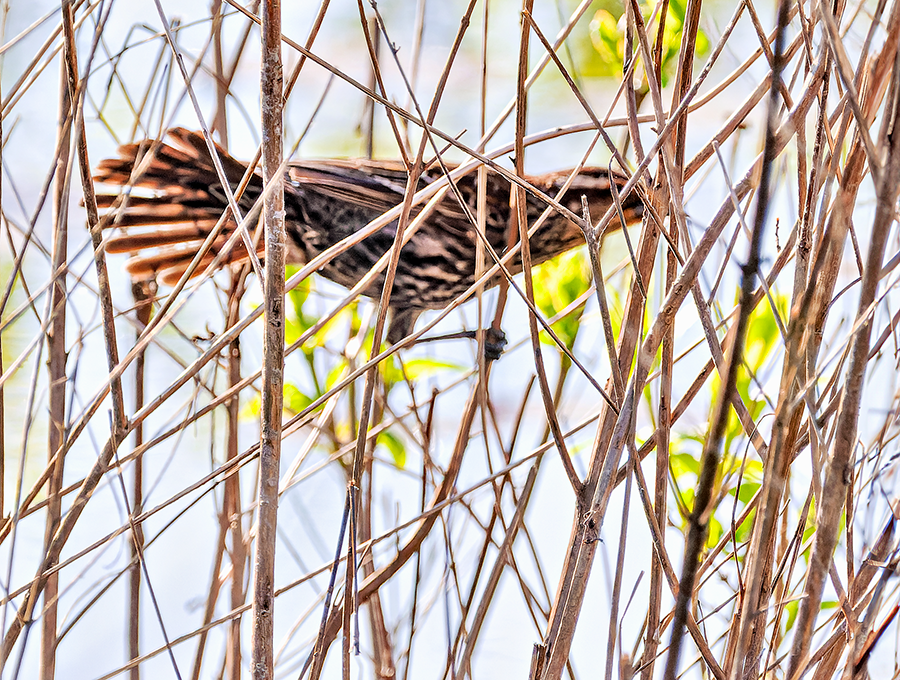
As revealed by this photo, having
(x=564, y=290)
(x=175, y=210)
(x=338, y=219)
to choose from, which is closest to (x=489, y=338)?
(x=564, y=290)

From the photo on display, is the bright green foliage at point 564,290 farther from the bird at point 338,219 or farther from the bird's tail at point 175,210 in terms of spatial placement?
the bird's tail at point 175,210

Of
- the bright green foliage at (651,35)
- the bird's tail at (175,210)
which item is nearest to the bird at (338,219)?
the bird's tail at (175,210)

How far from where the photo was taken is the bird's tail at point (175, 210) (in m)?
0.75

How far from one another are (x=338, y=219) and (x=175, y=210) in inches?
6.3

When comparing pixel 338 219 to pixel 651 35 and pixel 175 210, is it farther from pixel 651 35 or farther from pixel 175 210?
pixel 651 35

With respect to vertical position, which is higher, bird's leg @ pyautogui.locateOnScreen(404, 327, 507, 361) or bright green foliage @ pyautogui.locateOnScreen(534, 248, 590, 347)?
bright green foliage @ pyautogui.locateOnScreen(534, 248, 590, 347)

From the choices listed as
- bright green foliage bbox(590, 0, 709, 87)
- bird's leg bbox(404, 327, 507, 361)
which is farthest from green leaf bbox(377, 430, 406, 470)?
bright green foliage bbox(590, 0, 709, 87)

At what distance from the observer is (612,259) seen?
108cm

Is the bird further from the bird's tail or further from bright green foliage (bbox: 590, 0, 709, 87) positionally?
bright green foliage (bbox: 590, 0, 709, 87)

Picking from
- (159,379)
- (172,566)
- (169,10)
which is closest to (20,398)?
(159,379)

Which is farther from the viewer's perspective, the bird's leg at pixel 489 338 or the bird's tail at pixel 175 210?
the bird's tail at pixel 175 210

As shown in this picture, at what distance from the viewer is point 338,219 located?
811mm

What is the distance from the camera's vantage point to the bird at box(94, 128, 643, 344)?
76cm

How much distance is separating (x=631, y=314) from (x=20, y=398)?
0.94 m
